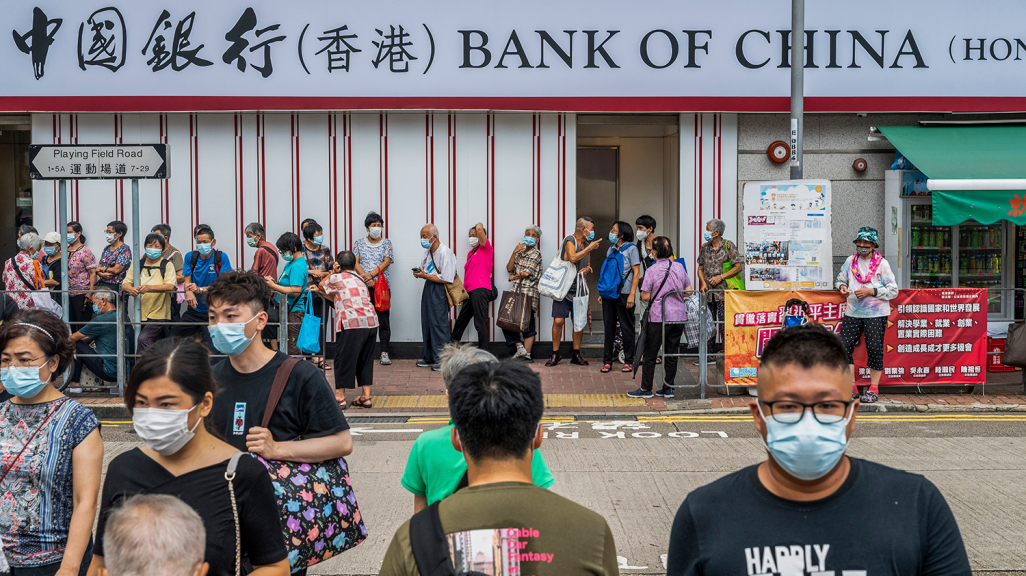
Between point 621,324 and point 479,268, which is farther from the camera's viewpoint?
point 479,268

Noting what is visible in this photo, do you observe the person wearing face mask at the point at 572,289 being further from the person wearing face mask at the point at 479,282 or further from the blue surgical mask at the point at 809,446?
the blue surgical mask at the point at 809,446

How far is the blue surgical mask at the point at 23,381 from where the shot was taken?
3633mm

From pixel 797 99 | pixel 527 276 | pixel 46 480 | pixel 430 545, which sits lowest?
pixel 46 480

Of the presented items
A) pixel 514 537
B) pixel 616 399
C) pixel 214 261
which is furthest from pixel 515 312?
pixel 514 537

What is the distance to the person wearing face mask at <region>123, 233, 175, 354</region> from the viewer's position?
447 inches

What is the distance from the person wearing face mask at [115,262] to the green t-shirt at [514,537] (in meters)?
11.2

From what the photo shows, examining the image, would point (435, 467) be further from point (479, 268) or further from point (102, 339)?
point (479, 268)

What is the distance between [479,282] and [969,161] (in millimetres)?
6926

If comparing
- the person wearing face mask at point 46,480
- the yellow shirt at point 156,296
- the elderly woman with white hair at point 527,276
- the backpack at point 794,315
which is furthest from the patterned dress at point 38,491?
the elderly woman with white hair at point 527,276

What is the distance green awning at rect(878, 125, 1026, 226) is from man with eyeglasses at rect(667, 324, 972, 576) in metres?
11.0

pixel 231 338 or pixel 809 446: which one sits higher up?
pixel 231 338

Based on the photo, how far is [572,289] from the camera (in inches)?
513

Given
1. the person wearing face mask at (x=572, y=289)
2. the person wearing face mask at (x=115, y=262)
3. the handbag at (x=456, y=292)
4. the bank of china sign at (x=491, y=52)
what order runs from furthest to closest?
the bank of china sign at (x=491, y=52), the handbag at (x=456, y=292), the person wearing face mask at (x=572, y=289), the person wearing face mask at (x=115, y=262)

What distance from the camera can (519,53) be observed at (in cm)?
1351
